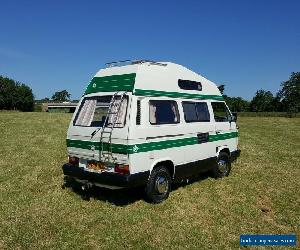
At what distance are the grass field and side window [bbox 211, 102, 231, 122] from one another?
1.98 m

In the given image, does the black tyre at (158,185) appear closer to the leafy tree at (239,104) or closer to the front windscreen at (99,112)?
the front windscreen at (99,112)

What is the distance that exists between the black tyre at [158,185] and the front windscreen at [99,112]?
63.3 inches

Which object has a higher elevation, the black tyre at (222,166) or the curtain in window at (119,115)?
the curtain in window at (119,115)

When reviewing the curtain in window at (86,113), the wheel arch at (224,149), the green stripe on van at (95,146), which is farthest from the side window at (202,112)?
the green stripe on van at (95,146)

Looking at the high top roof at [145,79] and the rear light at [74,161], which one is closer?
the high top roof at [145,79]

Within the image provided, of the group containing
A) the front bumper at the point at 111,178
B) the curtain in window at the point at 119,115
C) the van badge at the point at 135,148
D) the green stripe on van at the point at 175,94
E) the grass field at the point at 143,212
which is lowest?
the grass field at the point at 143,212

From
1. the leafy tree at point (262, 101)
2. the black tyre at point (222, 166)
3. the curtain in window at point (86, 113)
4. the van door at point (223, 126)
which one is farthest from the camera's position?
the leafy tree at point (262, 101)

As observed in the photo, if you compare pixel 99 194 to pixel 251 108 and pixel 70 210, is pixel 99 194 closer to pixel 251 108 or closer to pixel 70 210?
pixel 70 210

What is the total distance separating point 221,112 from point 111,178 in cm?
521

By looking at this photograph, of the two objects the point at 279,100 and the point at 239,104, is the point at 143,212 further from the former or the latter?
the point at 239,104

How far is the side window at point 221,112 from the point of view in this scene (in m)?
11.5

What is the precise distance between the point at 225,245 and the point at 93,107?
4.62 metres

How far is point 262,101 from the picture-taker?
14300cm

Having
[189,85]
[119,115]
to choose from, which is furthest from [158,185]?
[189,85]
